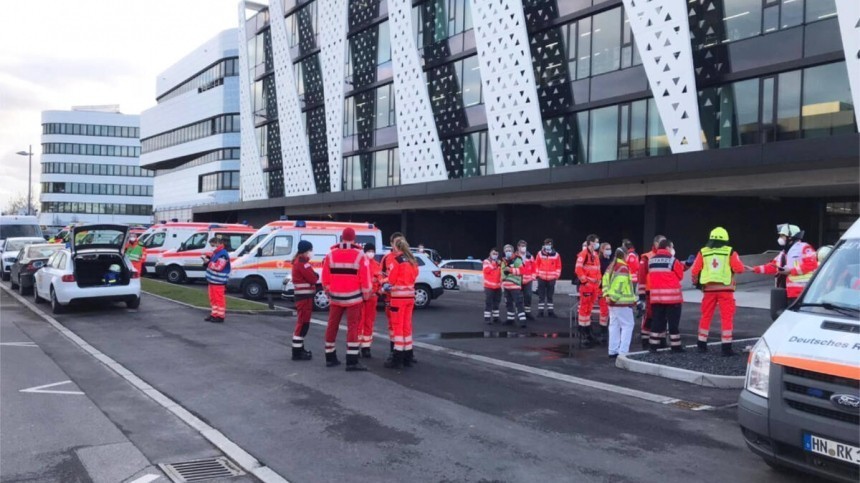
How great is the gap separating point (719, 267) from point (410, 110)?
28.9 meters

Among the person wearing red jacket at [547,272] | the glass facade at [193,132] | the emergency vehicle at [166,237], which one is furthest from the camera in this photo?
the glass facade at [193,132]

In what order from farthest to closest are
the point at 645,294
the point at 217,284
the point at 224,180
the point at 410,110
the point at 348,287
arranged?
the point at 224,180 → the point at 410,110 → the point at 217,284 → the point at 645,294 → the point at 348,287

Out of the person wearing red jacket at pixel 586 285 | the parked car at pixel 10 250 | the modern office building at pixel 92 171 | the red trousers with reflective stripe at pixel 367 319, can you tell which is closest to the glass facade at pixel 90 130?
the modern office building at pixel 92 171

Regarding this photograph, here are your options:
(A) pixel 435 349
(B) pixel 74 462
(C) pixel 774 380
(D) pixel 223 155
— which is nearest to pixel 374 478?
(B) pixel 74 462

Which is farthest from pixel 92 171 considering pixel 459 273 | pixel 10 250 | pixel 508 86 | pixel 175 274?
pixel 459 273

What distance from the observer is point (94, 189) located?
349ft

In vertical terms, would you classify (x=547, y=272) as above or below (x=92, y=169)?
below

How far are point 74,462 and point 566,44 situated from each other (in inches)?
1054

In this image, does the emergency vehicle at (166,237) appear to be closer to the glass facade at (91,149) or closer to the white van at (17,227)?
the white van at (17,227)

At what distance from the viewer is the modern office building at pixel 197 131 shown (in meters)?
65.0

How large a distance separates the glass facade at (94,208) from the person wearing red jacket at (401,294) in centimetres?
10705

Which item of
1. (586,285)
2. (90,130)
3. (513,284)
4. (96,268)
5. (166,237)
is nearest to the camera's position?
Answer: (586,285)

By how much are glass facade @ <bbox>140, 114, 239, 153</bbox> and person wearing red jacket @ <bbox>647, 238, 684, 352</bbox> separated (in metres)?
59.0

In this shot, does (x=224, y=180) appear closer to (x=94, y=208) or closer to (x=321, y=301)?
(x=321, y=301)
